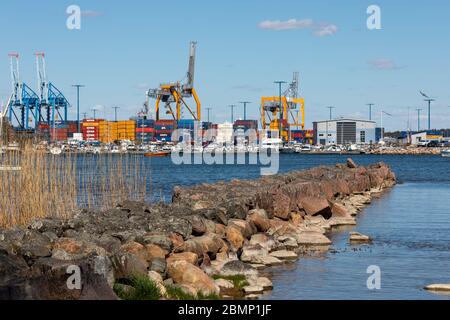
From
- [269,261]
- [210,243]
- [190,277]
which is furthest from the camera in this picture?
[269,261]

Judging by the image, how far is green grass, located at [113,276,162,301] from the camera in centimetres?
1063

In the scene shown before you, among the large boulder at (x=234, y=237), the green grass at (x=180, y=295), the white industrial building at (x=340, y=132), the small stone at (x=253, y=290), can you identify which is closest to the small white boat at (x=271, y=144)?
the white industrial building at (x=340, y=132)

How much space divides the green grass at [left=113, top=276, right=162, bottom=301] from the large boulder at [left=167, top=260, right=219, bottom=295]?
4.06ft

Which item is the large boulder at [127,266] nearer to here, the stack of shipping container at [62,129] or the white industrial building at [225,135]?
the stack of shipping container at [62,129]

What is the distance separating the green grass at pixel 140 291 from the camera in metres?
10.6

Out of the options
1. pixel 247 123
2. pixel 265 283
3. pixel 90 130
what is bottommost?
pixel 265 283

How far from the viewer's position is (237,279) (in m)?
13.7

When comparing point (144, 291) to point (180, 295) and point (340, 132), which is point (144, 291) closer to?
point (180, 295)

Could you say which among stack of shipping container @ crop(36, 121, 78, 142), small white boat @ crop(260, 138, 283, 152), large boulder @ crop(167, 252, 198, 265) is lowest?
small white boat @ crop(260, 138, 283, 152)

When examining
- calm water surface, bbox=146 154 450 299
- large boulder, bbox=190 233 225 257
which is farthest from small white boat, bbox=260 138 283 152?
large boulder, bbox=190 233 225 257

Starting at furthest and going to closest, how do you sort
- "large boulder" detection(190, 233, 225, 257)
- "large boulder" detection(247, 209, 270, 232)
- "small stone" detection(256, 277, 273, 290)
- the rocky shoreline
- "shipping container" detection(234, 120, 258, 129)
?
"shipping container" detection(234, 120, 258, 129)
"large boulder" detection(247, 209, 270, 232)
"large boulder" detection(190, 233, 225, 257)
"small stone" detection(256, 277, 273, 290)
the rocky shoreline

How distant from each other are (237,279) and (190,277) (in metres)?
1.48

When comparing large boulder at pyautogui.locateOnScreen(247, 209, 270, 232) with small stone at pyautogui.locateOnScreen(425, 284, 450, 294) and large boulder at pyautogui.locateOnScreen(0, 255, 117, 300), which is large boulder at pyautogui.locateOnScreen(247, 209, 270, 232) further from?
large boulder at pyautogui.locateOnScreen(0, 255, 117, 300)

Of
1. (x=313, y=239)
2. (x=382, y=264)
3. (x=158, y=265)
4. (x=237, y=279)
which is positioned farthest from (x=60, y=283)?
(x=313, y=239)
